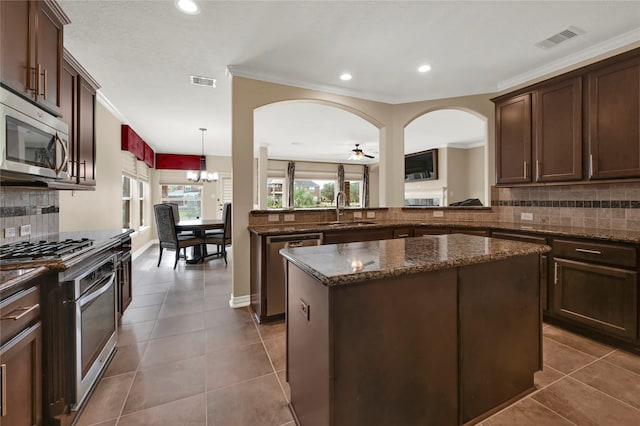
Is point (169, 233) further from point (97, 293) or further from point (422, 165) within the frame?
point (422, 165)

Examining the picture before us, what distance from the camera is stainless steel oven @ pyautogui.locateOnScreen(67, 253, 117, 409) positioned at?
4.98 feet

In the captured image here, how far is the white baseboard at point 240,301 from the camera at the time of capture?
126 inches

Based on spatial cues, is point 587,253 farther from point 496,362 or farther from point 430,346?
point 430,346

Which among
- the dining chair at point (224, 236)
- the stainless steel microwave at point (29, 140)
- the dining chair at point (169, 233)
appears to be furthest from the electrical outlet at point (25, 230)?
the dining chair at point (224, 236)

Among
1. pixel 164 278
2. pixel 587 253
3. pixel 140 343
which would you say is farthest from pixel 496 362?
pixel 164 278

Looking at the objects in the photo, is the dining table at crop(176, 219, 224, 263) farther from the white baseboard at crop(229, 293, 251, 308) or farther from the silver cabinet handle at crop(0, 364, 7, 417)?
the silver cabinet handle at crop(0, 364, 7, 417)

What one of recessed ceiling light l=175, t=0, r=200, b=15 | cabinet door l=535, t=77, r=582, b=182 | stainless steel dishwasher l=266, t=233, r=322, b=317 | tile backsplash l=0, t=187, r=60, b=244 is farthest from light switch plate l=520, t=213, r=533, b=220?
tile backsplash l=0, t=187, r=60, b=244

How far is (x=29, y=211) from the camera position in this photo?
2230 millimetres

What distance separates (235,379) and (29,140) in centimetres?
187

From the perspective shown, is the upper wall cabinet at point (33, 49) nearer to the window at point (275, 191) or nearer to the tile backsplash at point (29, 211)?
the tile backsplash at point (29, 211)

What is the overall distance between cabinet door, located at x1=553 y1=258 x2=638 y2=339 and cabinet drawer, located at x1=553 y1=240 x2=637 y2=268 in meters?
0.05

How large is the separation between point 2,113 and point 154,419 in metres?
1.74

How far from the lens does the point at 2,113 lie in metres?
1.34

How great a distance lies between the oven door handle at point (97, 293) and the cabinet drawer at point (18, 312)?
0.80 ft
